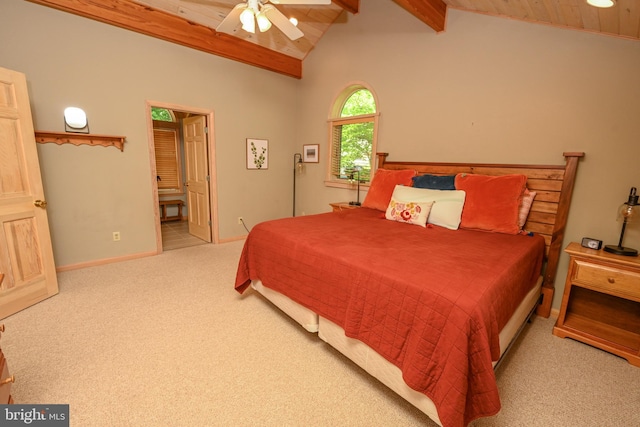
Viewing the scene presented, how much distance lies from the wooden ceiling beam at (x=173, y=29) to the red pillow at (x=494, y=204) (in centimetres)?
353

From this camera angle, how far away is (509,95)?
8.63 feet

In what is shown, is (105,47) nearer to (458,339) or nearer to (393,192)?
(393,192)

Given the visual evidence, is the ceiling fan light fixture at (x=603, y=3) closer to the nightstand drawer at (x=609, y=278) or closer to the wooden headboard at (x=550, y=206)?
the wooden headboard at (x=550, y=206)

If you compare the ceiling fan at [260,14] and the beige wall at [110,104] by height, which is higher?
the ceiling fan at [260,14]

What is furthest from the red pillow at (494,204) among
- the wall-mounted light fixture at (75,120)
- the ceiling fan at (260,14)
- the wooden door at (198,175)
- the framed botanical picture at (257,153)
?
the wall-mounted light fixture at (75,120)

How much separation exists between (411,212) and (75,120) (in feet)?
11.9

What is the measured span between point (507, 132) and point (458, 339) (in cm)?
235

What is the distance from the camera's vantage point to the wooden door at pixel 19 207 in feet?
7.13

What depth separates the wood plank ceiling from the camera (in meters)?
2.01

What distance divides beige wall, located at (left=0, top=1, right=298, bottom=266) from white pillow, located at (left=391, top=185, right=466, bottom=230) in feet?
9.33

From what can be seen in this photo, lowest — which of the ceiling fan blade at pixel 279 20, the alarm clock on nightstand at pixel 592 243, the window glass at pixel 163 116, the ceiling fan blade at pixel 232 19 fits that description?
the alarm clock on nightstand at pixel 592 243

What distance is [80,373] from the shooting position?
167 centimetres

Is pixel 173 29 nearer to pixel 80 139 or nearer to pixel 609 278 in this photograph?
pixel 80 139

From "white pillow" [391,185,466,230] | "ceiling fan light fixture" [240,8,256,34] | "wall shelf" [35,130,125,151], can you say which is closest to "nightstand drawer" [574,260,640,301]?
"white pillow" [391,185,466,230]
